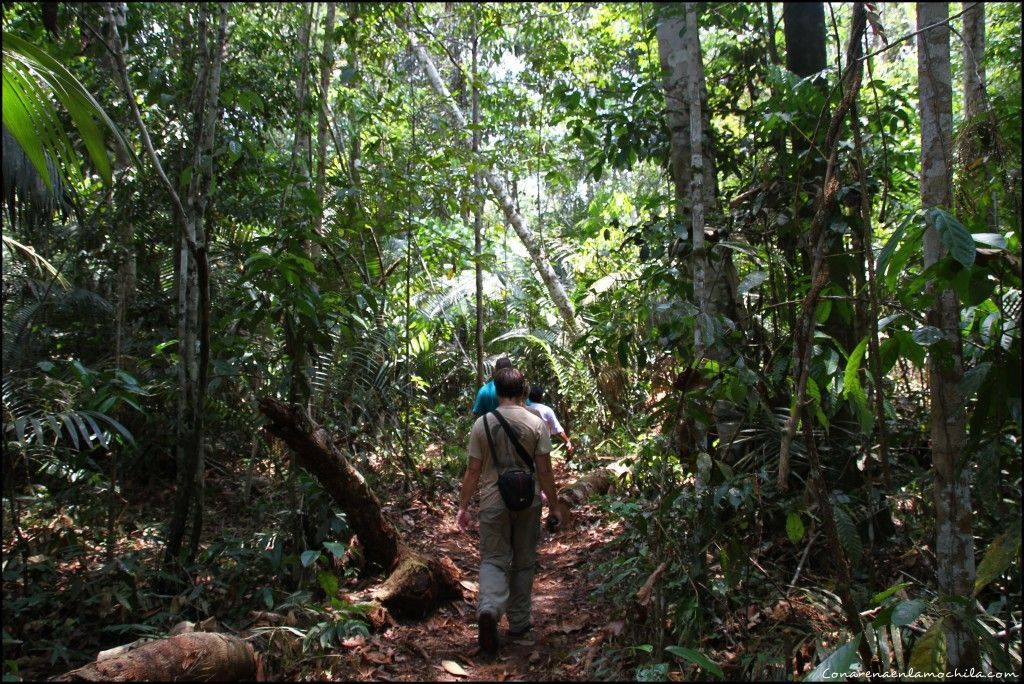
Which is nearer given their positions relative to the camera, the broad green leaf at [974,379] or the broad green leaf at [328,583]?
the broad green leaf at [974,379]

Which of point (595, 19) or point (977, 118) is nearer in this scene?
point (977, 118)

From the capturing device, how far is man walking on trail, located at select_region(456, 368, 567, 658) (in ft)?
15.1

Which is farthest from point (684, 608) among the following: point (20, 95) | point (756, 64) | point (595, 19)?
point (595, 19)

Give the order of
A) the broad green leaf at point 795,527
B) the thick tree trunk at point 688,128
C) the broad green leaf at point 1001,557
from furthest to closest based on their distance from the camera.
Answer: the thick tree trunk at point 688,128 → the broad green leaf at point 795,527 → the broad green leaf at point 1001,557

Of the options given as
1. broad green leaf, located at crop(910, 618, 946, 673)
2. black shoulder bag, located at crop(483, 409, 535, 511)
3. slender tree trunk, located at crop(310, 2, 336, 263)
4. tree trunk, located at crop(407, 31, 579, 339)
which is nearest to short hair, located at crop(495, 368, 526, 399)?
black shoulder bag, located at crop(483, 409, 535, 511)

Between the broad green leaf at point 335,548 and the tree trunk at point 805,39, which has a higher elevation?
the tree trunk at point 805,39

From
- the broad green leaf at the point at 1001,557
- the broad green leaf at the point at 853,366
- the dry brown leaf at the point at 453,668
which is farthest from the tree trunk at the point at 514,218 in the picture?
the broad green leaf at the point at 1001,557

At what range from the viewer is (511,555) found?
15.4ft

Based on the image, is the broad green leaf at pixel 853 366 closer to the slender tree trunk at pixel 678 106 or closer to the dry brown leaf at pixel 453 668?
the dry brown leaf at pixel 453 668

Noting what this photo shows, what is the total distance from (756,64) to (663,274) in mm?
2713

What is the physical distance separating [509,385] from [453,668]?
175cm

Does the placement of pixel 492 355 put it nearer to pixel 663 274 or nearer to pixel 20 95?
pixel 663 274

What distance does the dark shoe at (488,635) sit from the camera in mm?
4332

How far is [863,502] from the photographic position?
456cm
